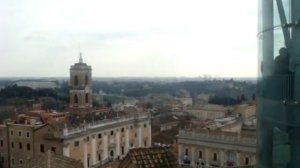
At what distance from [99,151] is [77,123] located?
4.86m

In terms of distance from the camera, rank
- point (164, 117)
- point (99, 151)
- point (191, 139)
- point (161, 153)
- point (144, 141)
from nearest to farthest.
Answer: point (161, 153), point (191, 139), point (99, 151), point (144, 141), point (164, 117)

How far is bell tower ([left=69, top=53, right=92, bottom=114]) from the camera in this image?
170ft

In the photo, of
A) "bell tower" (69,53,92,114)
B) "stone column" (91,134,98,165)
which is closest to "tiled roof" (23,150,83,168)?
"stone column" (91,134,98,165)

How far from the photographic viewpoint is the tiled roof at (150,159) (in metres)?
11.7

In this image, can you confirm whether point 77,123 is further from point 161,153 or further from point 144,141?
point 161,153

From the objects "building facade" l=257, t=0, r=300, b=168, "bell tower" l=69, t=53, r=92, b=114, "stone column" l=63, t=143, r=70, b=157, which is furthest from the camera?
"bell tower" l=69, t=53, r=92, b=114

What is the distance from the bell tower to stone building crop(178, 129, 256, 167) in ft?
51.9

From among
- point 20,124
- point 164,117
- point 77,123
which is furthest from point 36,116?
point 164,117

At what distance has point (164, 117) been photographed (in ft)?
257

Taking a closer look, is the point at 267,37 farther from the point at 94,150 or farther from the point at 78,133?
the point at 94,150

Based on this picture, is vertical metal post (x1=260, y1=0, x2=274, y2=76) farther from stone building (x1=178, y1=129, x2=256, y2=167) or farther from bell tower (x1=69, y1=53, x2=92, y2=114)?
bell tower (x1=69, y1=53, x2=92, y2=114)

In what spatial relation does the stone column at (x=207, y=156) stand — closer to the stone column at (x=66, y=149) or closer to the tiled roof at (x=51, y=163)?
the stone column at (x=66, y=149)

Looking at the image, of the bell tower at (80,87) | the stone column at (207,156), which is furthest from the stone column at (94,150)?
the stone column at (207,156)

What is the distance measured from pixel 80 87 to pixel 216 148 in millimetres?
20061
